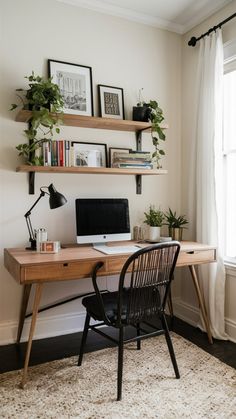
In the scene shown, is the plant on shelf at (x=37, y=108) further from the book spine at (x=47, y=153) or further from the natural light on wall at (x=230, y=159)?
→ the natural light on wall at (x=230, y=159)

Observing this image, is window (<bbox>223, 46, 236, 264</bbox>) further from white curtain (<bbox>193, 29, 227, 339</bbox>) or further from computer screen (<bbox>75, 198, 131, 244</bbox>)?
computer screen (<bbox>75, 198, 131, 244</bbox>)

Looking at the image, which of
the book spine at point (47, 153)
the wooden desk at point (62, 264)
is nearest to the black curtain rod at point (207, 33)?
the book spine at point (47, 153)

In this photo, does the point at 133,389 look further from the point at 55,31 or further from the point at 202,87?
the point at 55,31

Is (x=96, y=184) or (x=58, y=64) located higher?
(x=58, y=64)

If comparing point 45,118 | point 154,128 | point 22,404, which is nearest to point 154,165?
point 154,128

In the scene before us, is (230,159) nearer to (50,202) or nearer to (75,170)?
(75,170)

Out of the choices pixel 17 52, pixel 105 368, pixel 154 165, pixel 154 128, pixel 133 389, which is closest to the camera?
pixel 133 389

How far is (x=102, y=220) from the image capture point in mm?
2637

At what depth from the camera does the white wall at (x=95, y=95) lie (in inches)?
99.1

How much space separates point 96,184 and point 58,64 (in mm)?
1018

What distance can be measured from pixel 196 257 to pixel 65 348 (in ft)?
3.96

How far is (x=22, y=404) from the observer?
70.1 inches

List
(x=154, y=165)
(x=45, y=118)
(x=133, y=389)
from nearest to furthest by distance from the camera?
(x=133, y=389) < (x=45, y=118) < (x=154, y=165)

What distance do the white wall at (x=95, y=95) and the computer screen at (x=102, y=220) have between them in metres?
0.20
